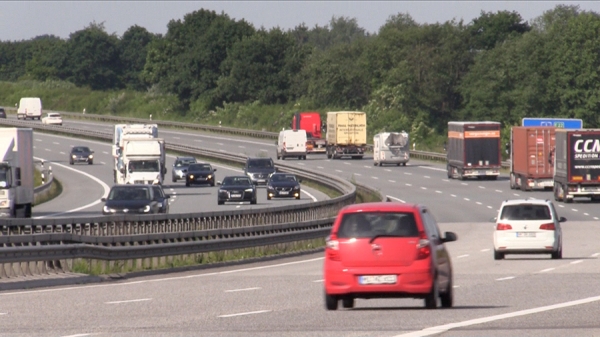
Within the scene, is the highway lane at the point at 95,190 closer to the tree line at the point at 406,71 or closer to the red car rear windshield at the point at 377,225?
the red car rear windshield at the point at 377,225

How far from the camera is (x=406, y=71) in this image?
14588cm

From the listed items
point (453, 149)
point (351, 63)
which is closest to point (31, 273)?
point (453, 149)

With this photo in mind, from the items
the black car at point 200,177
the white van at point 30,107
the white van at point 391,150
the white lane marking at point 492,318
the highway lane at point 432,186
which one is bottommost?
the highway lane at point 432,186

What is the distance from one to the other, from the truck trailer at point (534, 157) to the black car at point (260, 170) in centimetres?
1394

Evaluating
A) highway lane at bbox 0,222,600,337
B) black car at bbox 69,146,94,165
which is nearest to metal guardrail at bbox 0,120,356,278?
highway lane at bbox 0,222,600,337

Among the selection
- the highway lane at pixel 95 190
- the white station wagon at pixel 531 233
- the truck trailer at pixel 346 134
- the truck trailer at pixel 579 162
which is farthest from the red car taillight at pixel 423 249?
the truck trailer at pixel 346 134

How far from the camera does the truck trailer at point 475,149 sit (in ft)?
246

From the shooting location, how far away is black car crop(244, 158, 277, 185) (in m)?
74.1

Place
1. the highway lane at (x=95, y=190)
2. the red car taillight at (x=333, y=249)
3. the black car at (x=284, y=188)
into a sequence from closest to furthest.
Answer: the red car taillight at (x=333, y=249), the highway lane at (x=95, y=190), the black car at (x=284, y=188)

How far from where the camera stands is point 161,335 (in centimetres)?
1387

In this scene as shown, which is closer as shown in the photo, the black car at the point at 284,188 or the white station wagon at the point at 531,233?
the white station wagon at the point at 531,233

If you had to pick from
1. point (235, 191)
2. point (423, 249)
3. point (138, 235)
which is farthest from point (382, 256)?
point (235, 191)

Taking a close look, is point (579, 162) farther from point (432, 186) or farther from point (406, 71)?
point (406, 71)

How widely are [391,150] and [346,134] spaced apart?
6130 mm
